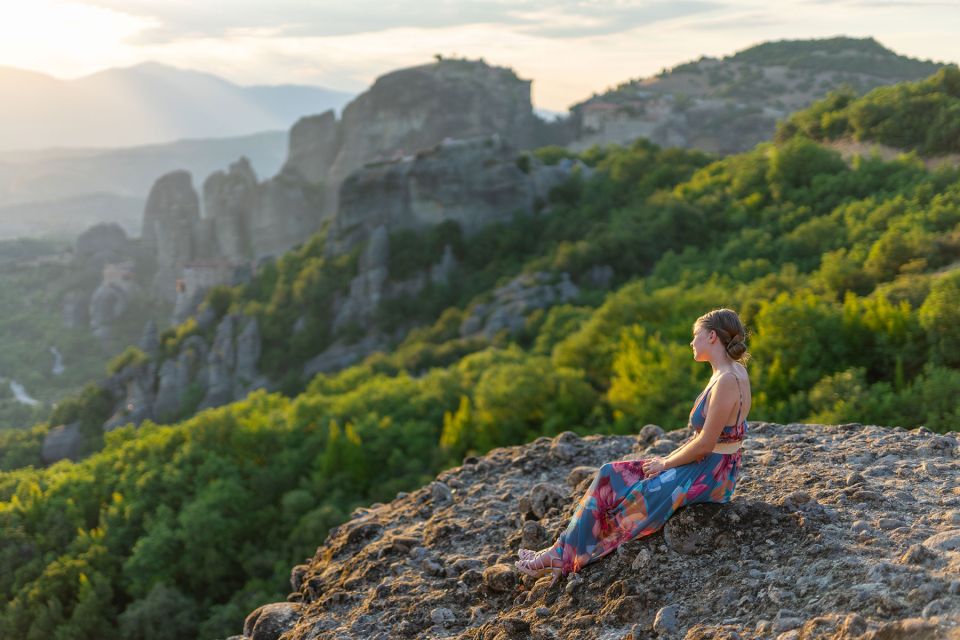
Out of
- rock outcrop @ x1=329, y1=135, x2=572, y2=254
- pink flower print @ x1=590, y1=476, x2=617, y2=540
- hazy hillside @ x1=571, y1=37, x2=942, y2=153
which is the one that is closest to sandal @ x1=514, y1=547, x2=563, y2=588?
pink flower print @ x1=590, y1=476, x2=617, y2=540

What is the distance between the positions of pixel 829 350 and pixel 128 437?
19119 millimetres

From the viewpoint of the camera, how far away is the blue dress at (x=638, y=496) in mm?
5160

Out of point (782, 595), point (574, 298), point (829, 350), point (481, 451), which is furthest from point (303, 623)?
point (574, 298)

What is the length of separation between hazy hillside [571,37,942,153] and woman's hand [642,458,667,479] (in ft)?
222

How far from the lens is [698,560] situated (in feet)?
16.9

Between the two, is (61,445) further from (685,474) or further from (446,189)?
(685,474)

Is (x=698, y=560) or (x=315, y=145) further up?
(x=315, y=145)

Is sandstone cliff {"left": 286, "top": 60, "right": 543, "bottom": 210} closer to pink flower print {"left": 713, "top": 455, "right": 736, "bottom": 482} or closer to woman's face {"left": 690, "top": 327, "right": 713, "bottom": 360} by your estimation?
woman's face {"left": 690, "top": 327, "right": 713, "bottom": 360}

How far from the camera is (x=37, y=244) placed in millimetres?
113562

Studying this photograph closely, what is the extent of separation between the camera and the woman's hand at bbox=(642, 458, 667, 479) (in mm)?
5227

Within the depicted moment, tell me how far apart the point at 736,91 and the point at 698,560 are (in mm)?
106161

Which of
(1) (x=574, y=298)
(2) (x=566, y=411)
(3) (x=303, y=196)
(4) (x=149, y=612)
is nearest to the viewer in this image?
(4) (x=149, y=612)

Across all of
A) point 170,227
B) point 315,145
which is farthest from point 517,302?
point 315,145

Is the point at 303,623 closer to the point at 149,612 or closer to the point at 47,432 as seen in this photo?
the point at 149,612
